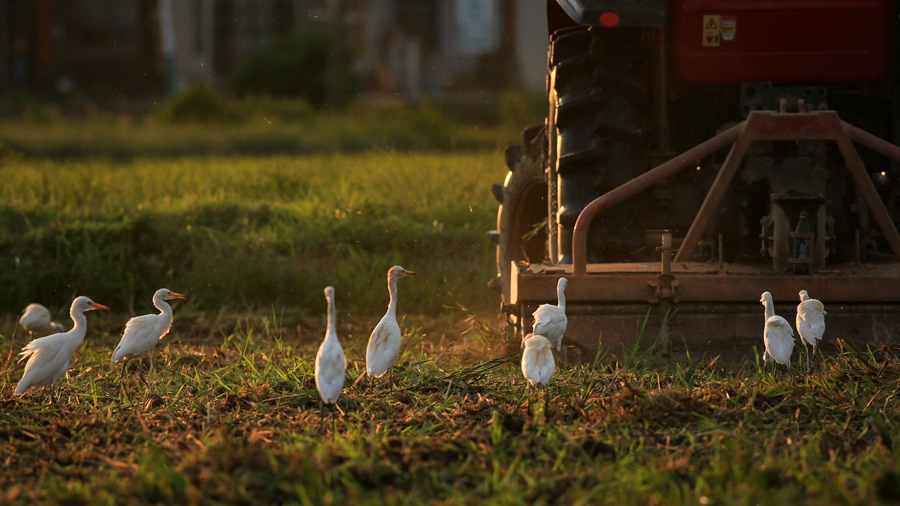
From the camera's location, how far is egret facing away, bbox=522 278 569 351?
447 centimetres

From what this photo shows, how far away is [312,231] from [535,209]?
2746 mm

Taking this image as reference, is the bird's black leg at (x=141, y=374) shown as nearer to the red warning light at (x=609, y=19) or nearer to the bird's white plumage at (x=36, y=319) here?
the bird's white plumage at (x=36, y=319)

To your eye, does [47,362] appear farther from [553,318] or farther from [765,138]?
[765,138]

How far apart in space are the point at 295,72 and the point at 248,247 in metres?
26.1

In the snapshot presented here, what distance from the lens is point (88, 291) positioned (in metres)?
7.70

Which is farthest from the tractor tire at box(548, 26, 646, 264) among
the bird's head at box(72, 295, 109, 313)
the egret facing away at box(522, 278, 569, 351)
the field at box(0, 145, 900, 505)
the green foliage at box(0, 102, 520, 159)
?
the green foliage at box(0, 102, 520, 159)

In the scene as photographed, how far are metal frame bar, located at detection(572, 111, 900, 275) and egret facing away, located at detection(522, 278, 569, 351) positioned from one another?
0.13 meters

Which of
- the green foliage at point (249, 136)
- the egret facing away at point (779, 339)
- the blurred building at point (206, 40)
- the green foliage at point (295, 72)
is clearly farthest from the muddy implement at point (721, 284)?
the blurred building at point (206, 40)

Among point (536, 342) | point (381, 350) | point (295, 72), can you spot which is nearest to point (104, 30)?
point (295, 72)

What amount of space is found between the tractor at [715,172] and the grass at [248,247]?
2208 millimetres

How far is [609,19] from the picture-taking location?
4727 millimetres

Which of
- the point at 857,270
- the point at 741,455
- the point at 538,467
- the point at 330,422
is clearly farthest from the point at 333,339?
the point at 857,270

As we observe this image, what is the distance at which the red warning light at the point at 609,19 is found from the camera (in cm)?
473

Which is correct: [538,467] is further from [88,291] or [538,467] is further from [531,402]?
[88,291]
